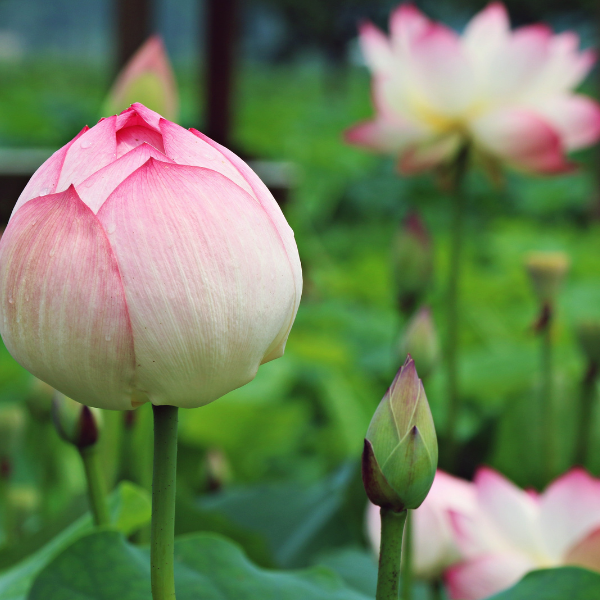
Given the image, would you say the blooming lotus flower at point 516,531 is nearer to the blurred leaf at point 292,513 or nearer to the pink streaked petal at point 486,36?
the blurred leaf at point 292,513

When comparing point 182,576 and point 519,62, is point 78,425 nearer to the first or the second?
point 182,576

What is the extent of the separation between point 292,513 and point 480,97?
369 millimetres

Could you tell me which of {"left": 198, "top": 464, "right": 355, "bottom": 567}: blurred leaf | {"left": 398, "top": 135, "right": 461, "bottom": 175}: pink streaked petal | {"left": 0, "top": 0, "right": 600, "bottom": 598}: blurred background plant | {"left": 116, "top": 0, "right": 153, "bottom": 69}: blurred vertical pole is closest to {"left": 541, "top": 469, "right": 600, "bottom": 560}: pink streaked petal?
{"left": 0, "top": 0, "right": 600, "bottom": 598}: blurred background plant

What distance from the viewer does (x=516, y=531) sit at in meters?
0.39

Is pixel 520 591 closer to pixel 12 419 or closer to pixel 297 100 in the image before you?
pixel 12 419

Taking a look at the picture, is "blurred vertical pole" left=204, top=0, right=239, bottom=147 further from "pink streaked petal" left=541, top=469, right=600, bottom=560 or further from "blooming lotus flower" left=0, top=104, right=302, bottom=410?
"blooming lotus flower" left=0, top=104, right=302, bottom=410

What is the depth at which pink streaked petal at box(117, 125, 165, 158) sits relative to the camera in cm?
21

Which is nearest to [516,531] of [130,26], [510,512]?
[510,512]

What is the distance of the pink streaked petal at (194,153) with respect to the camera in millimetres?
200

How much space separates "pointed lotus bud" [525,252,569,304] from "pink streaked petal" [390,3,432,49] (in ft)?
0.73

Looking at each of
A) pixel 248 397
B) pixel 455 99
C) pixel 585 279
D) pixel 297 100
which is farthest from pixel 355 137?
pixel 297 100

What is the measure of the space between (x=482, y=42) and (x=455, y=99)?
2.5 inches

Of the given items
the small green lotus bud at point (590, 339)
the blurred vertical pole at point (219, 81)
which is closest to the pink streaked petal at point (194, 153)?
the small green lotus bud at point (590, 339)

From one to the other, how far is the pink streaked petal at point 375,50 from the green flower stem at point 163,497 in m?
0.51
